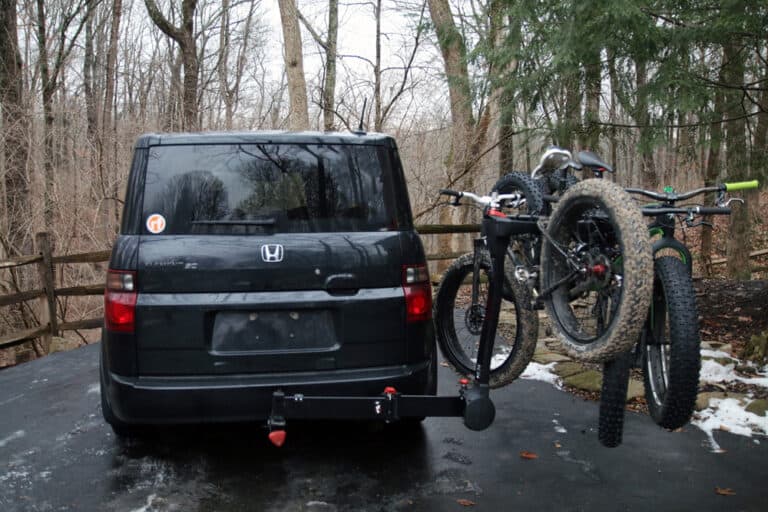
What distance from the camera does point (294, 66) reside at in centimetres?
1387

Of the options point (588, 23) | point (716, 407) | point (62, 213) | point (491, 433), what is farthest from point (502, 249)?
point (62, 213)

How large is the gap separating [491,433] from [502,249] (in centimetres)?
175

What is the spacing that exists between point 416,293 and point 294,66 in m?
11.4

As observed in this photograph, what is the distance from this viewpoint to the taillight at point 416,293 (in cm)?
346

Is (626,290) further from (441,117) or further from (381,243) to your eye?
(441,117)

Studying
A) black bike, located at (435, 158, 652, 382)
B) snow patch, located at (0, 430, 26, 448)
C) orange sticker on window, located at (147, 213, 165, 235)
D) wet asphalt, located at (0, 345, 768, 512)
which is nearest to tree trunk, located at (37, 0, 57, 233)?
wet asphalt, located at (0, 345, 768, 512)

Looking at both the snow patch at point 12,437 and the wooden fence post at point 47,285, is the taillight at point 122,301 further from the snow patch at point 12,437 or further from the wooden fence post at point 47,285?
the wooden fence post at point 47,285

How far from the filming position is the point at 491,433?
446cm

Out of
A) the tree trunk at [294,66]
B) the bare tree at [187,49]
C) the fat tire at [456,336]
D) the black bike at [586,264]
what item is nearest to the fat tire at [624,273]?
the black bike at [586,264]

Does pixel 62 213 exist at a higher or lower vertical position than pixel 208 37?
lower

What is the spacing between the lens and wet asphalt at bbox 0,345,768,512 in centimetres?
337

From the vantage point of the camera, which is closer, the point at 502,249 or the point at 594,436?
the point at 502,249

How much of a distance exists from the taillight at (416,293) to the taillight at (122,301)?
1.36 metres

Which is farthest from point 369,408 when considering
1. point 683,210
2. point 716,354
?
point 716,354
